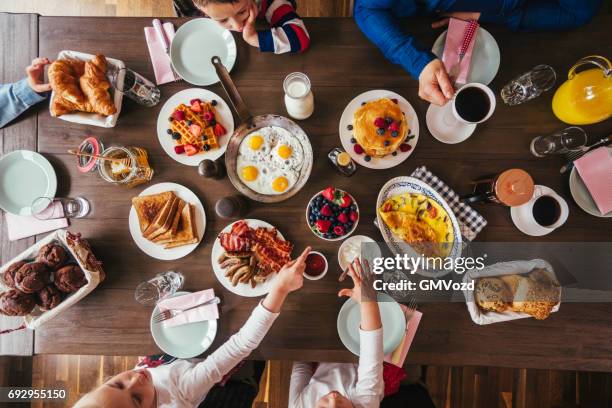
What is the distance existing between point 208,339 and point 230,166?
75 centimetres

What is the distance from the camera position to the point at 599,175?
146 cm

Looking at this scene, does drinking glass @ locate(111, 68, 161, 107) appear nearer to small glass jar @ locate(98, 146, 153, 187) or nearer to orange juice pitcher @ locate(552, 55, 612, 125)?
small glass jar @ locate(98, 146, 153, 187)

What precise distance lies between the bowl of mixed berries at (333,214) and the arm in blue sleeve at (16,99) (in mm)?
1356

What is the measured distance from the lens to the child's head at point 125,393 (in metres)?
1.37

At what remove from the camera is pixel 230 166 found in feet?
5.20

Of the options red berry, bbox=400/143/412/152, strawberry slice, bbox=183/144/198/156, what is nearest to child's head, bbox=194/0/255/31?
strawberry slice, bbox=183/144/198/156

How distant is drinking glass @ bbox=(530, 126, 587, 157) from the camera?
1.46 m

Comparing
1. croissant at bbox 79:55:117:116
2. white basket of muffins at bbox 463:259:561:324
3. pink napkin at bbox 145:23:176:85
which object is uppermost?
pink napkin at bbox 145:23:176:85

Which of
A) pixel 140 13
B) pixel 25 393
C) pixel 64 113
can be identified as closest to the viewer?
pixel 64 113

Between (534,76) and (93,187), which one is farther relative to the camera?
(93,187)

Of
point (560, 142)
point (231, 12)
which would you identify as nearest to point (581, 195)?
point (560, 142)

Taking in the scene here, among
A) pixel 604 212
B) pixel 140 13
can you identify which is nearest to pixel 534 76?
pixel 604 212

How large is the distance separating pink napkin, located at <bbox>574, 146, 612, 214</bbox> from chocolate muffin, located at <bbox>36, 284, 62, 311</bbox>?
2209mm

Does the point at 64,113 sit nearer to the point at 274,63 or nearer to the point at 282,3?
the point at 274,63
